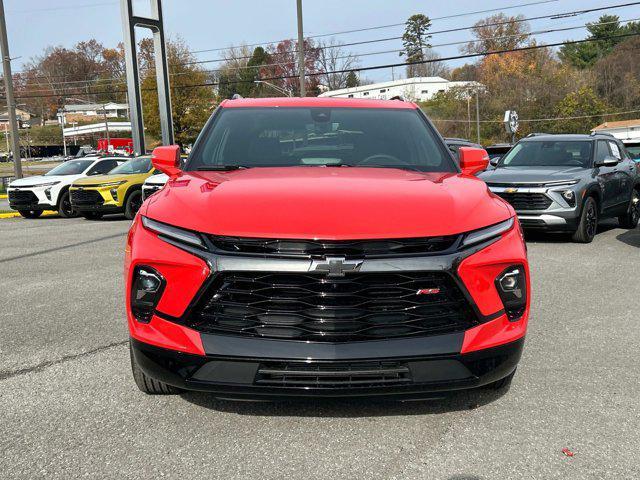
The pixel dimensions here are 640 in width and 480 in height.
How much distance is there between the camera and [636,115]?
70250 mm

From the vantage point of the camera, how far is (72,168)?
16438 millimetres

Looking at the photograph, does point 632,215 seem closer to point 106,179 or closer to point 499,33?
point 106,179

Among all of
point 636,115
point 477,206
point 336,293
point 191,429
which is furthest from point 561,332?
point 636,115

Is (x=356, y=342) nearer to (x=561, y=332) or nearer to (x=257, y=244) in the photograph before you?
(x=257, y=244)

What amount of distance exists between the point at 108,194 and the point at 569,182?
33.2ft

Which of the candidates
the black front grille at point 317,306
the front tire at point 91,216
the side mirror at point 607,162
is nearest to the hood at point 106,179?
the front tire at point 91,216

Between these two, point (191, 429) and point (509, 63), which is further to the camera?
point (509, 63)

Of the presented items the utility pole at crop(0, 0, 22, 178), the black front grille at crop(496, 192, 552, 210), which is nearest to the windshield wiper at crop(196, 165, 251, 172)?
the black front grille at crop(496, 192, 552, 210)

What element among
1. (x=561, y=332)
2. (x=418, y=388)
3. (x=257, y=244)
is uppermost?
(x=257, y=244)

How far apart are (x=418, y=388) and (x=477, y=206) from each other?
0.98 m

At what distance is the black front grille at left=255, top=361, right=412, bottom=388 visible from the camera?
2598 millimetres

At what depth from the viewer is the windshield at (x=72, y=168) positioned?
16203 mm

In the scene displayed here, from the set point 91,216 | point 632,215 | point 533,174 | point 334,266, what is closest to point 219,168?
point 334,266

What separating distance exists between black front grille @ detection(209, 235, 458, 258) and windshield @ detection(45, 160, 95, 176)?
14.9m
